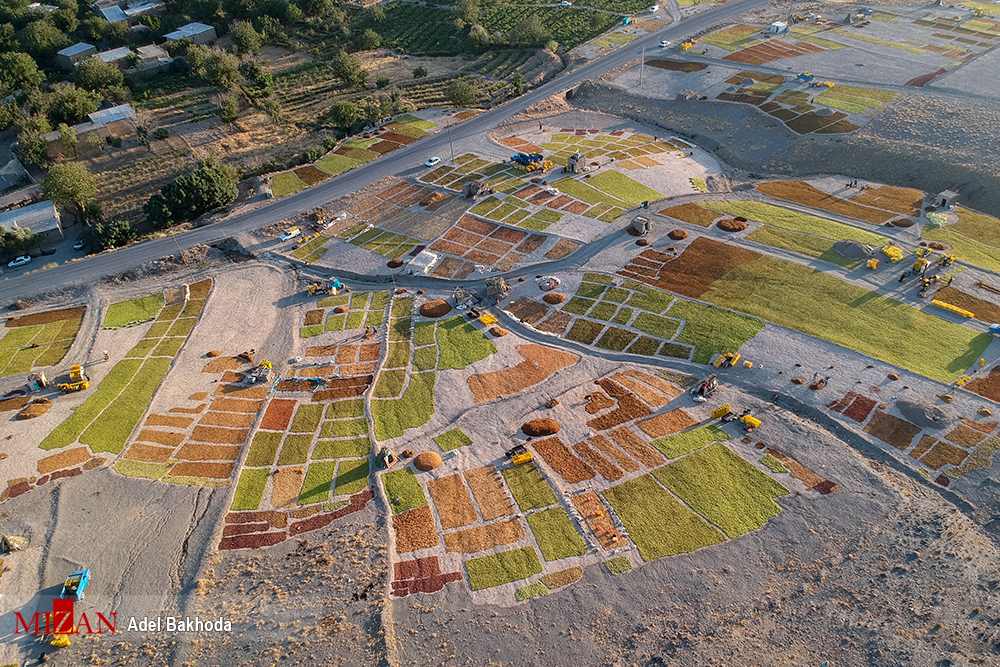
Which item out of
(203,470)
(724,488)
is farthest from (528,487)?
(203,470)

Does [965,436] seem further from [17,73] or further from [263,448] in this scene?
[17,73]

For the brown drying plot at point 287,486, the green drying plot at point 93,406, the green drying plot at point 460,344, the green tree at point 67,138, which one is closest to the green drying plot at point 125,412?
the green drying plot at point 93,406

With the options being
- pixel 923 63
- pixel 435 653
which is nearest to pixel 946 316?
pixel 435 653

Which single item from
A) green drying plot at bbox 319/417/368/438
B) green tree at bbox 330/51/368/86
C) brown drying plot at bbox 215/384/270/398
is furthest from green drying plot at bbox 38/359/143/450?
green tree at bbox 330/51/368/86

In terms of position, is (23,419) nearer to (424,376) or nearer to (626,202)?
(424,376)

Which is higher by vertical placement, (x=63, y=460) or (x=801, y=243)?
(x=63, y=460)

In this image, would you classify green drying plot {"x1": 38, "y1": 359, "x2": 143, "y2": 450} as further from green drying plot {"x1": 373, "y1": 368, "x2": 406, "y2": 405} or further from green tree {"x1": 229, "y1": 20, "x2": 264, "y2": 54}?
green tree {"x1": 229, "y1": 20, "x2": 264, "y2": 54}
